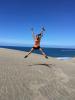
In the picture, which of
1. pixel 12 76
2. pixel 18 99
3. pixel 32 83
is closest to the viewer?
pixel 18 99

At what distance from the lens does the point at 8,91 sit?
7.86 metres

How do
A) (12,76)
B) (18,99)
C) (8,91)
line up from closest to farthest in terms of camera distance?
(18,99) < (8,91) < (12,76)

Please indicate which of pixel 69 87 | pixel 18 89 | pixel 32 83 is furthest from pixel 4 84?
pixel 69 87

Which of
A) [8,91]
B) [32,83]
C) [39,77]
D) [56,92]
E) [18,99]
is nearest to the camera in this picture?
[18,99]

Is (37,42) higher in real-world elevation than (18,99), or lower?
higher

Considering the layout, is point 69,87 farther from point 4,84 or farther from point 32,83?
point 4,84

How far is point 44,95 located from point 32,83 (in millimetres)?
1566

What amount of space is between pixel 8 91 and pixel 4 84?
0.80m

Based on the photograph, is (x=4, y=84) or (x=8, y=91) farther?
(x=4, y=84)

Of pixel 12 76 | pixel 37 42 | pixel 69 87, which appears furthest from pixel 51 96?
pixel 37 42

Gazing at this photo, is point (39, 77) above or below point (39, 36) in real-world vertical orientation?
below

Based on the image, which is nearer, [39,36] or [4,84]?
[4,84]

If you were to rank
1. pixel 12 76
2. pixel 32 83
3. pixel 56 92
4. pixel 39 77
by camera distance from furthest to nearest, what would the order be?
pixel 39 77 → pixel 12 76 → pixel 32 83 → pixel 56 92

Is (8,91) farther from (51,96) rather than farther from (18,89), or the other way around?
(51,96)
